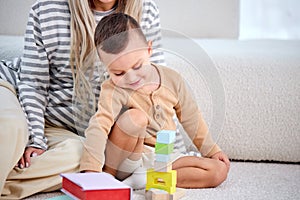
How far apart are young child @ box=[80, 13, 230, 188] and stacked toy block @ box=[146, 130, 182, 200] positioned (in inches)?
1.2

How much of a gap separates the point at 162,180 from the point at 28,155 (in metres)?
0.29

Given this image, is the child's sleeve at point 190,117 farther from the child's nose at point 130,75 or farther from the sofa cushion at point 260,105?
the sofa cushion at point 260,105

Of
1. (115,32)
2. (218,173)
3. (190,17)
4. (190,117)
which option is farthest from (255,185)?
(190,17)

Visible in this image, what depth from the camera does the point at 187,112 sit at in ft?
4.09

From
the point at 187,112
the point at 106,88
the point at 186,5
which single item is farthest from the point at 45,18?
the point at 186,5

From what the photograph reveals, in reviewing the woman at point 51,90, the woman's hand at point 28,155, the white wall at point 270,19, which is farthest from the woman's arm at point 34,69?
the white wall at point 270,19

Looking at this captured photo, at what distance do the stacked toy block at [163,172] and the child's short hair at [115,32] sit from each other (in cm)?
18

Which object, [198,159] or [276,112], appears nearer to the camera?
[198,159]

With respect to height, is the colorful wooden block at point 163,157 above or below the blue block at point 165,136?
below

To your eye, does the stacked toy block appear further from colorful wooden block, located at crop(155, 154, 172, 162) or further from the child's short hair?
the child's short hair

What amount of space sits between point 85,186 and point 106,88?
210 millimetres

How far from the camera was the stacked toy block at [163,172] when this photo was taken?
45.7 inches

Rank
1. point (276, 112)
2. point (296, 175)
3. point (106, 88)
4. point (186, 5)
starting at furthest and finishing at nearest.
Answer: point (186, 5)
point (276, 112)
point (296, 175)
point (106, 88)

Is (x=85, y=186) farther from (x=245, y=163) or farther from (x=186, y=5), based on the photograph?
(x=186, y=5)
